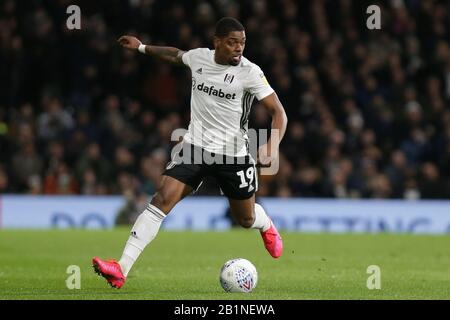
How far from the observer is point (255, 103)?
2167cm

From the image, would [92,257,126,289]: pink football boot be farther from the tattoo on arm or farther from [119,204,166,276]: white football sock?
the tattoo on arm

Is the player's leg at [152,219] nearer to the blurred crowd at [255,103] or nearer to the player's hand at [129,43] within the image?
the player's hand at [129,43]

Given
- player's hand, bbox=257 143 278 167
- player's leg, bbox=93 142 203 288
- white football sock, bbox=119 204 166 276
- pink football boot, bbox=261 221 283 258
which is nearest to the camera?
player's hand, bbox=257 143 278 167

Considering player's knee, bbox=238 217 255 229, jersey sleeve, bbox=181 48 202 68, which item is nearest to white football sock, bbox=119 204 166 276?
player's knee, bbox=238 217 255 229

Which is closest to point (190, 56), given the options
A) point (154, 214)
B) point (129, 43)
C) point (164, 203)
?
point (129, 43)

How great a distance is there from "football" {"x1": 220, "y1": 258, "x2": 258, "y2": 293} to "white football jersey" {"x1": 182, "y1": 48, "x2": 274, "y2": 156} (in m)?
1.08

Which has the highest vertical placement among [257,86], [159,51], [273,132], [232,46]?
[159,51]

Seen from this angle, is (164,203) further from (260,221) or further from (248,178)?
(260,221)

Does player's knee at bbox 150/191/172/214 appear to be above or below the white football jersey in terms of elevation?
below

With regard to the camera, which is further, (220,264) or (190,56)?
(220,264)

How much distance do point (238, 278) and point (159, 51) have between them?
2.44m

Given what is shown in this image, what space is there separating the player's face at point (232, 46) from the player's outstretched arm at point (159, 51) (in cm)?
69

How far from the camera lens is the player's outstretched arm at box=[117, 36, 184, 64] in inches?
414
